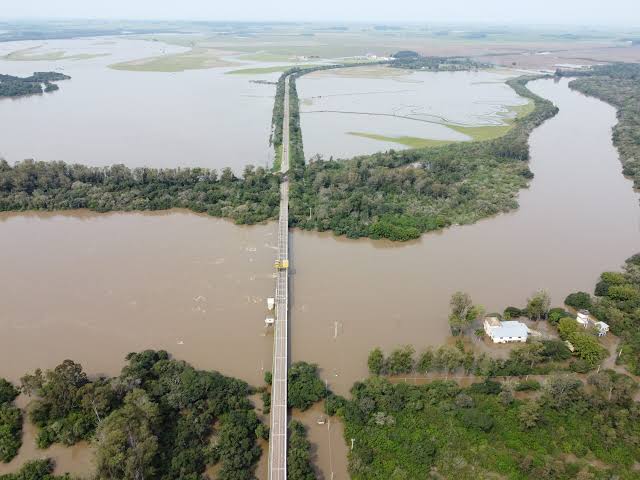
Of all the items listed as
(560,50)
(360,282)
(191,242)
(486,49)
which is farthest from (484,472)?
(560,50)

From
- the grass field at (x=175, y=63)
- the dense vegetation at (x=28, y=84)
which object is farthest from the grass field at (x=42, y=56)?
the dense vegetation at (x=28, y=84)

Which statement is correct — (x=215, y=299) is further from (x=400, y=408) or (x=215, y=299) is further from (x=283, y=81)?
(x=283, y=81)

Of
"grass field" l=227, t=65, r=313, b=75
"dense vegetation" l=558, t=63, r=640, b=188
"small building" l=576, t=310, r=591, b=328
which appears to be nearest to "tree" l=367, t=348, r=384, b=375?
"small building" l=576, t=310, r=591, b=328

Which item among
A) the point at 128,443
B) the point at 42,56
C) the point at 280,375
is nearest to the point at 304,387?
the point at 280,375

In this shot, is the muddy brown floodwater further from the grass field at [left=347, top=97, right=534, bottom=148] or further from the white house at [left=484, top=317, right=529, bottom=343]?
the grass field at [left=347, top=97, right=534, bottom=148]

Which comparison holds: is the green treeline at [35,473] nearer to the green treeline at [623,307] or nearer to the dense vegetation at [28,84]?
the green treeline at [623,307]
